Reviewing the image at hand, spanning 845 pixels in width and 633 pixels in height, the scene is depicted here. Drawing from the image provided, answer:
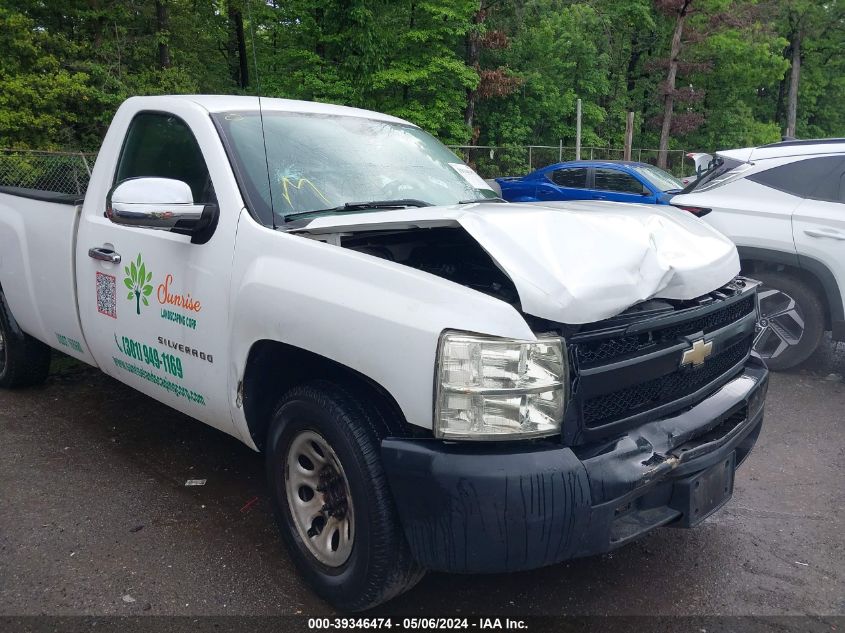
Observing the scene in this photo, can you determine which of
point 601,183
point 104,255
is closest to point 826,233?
point 104,255

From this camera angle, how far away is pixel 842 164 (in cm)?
562

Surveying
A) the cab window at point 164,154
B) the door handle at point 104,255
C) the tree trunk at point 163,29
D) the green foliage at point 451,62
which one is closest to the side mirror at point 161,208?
the cab window at point 164,154

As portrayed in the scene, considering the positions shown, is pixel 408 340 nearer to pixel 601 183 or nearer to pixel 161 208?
pixel 161 208

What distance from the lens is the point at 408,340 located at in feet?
7.02

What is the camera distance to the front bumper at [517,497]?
204cm

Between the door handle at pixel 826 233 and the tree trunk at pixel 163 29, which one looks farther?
the tree trunk at pixel 163 29

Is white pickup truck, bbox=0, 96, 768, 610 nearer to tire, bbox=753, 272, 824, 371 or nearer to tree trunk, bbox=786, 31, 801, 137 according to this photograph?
tire, bbox=753, 272, 824, 371

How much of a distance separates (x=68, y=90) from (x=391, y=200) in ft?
63.3

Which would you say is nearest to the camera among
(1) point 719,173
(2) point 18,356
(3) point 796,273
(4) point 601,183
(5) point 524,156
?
(2) point 18,356

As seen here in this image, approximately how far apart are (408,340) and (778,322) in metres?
4.80

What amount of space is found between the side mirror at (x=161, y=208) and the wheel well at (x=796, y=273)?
471 cm

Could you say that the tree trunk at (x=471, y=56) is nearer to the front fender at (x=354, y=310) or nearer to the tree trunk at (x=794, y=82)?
Answer: the tree trunk at (x=794, y=82)

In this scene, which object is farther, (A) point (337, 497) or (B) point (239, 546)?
(B) point (239, 546)

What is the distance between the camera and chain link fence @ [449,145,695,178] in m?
25.8
